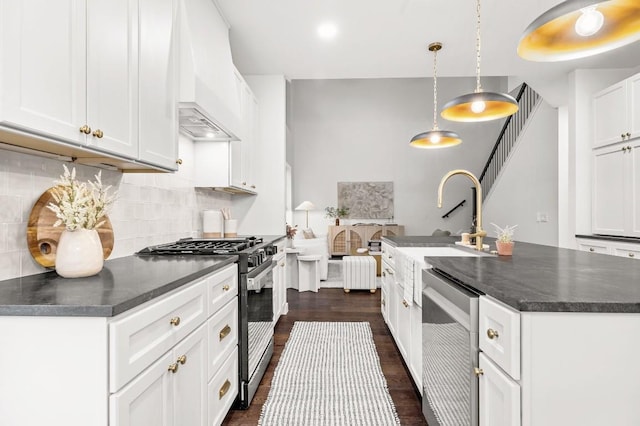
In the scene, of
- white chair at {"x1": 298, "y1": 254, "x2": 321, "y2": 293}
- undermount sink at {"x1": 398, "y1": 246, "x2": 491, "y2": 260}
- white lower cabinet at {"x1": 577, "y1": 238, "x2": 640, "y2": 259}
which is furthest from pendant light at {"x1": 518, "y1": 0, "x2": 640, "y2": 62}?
white chair at {"x1": 298, "y1": 254, "x2": 321, "y2": 293}

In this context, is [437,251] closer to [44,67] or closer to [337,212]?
[44,67]

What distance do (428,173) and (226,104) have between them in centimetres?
720

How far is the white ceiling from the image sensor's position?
9.27 ft

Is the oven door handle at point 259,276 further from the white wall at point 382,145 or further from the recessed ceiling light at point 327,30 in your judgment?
the white wall at point 382,145

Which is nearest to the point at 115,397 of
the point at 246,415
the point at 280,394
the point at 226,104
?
the point at 246,415

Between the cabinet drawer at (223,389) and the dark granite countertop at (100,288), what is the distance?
573 millimetres

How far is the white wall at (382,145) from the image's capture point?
8.99 meters

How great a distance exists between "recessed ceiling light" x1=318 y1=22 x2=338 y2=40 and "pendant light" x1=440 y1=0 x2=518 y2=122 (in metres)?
1.16

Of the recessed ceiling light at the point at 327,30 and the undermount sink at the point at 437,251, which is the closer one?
the undermount sink at the point at 437,251

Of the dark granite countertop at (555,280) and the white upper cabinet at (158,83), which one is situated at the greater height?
the white upper cabinet at (158,83)

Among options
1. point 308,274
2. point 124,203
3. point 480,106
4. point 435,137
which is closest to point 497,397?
point 480,106

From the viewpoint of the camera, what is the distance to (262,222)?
4227mm

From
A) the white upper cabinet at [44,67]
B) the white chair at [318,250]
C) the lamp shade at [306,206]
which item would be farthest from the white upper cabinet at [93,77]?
the lamp shade at [306,206]

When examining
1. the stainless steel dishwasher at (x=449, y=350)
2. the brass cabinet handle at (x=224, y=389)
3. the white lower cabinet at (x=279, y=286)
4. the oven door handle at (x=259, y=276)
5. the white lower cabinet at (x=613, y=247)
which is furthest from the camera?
the white lower cabinet at (x=279, y=286)
